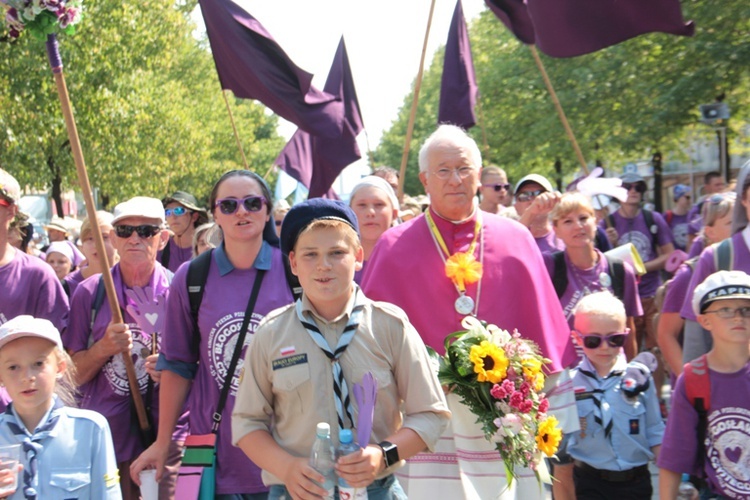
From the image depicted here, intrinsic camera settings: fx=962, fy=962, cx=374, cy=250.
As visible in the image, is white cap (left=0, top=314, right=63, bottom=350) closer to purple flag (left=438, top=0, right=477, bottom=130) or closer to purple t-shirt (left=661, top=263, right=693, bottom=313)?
purple t-shirt (left=661, top=263, right=693, bottom=313)

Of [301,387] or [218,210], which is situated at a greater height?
[218,210]

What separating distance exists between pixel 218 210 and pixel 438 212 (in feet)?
4.07

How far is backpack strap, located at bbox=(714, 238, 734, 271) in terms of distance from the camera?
489cm

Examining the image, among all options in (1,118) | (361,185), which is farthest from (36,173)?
(361,185)

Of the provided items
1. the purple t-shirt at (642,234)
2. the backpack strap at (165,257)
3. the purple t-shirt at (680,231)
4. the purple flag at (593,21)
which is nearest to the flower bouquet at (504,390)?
the backpack strap at (165,257)

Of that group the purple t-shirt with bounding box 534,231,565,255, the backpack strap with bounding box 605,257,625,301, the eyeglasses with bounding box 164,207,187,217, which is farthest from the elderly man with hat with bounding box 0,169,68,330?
the purple t-shirt with bounding box 534,231,565,255

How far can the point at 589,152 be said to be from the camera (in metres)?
26.5

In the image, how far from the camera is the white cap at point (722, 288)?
4.42 m

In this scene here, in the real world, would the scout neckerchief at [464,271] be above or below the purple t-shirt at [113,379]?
above

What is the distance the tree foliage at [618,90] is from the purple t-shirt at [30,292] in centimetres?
850

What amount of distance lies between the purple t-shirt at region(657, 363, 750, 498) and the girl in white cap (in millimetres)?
2510

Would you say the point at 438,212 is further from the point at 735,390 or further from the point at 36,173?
the point at 36,173

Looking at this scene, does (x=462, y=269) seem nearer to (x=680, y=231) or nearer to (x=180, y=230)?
(x=180, y=230)

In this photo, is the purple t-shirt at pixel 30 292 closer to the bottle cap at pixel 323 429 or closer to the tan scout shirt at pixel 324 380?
the tan scout shirt at pixel 324 380
